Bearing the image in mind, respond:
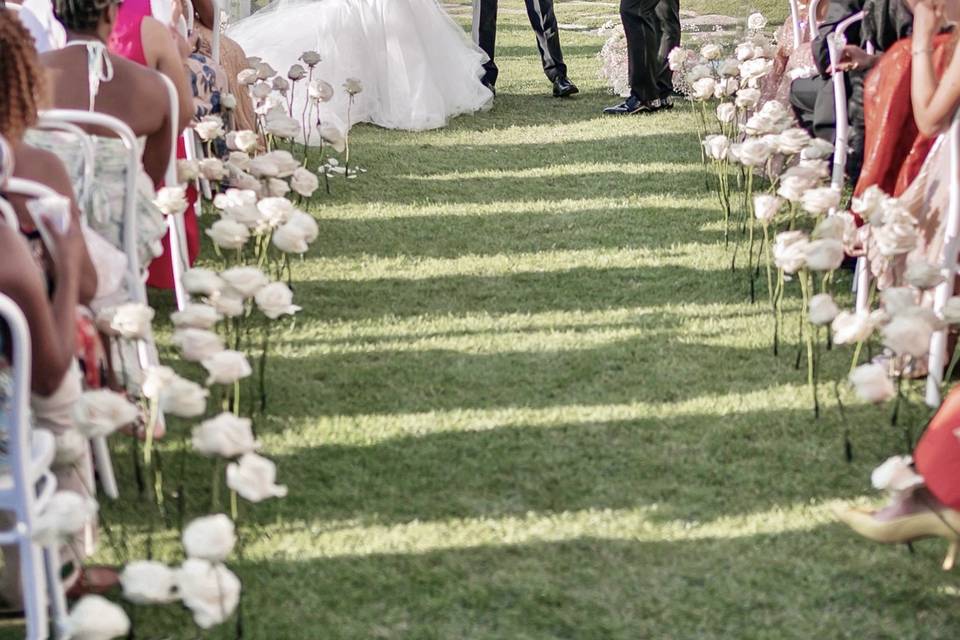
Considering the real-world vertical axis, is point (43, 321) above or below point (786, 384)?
above

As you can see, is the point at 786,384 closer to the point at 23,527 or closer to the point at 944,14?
the point at 944,14

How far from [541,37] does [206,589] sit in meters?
7.45

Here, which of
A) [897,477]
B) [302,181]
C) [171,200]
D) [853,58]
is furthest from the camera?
[853,58]

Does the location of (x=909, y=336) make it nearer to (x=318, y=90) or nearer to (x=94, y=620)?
(x=94, y=620)

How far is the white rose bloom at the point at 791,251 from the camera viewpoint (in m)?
3.42

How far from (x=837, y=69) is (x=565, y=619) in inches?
98.8

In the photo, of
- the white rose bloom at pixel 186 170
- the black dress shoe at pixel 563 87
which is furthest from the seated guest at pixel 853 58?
the black dress shoe at pixel 563 87

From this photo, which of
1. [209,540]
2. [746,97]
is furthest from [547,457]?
[746,97]

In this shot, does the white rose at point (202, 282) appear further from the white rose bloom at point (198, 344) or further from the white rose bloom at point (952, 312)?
the white rose bloom at point (952, 312)

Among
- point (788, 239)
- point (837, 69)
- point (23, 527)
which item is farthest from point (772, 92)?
point (23, 527)

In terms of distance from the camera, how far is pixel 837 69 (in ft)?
14.7

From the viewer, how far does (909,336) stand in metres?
2.81

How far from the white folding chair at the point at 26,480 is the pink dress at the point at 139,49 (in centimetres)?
217

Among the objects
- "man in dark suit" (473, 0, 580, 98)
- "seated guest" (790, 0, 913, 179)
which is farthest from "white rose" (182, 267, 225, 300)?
"man in dark suit" (473, 0, 580, 98)
